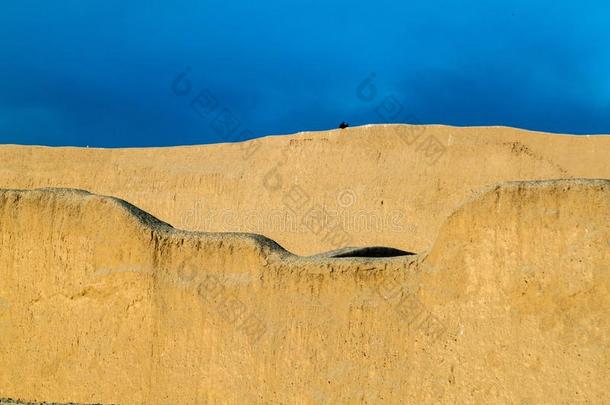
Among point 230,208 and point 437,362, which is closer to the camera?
point 437,362

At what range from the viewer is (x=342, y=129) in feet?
82.2

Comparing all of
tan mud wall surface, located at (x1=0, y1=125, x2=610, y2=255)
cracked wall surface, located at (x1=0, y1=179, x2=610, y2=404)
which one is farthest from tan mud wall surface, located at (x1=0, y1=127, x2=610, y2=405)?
tan mud wall surface, located at (x1=0, y1=125, x2=610, y2=255)

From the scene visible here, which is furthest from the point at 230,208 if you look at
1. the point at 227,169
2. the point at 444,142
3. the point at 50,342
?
the point at 50,342

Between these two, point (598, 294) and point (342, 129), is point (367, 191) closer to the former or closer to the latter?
point (342, 129)

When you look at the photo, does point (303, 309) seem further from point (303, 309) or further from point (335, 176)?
point (335, 176)

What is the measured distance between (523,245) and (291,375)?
254 cm

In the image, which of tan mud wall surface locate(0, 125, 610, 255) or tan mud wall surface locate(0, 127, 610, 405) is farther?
tan mud wall surface locate(0, 125, 610, 255)

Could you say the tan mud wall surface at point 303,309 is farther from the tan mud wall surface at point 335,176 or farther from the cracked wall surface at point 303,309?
the tan mud wall surface at point 335,176

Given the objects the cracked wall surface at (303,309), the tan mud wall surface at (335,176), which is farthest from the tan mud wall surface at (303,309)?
the tan mud wall surface at (335,176)

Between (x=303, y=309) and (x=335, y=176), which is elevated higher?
(x=335, y=176)

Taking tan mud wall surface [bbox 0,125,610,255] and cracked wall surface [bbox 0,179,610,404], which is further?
tan mud wall surface [bbox 0,125,610,255]

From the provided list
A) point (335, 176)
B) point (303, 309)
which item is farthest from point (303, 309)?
point (335, 176)

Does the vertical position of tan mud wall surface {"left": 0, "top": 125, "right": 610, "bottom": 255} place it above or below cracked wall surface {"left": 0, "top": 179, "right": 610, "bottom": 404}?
above

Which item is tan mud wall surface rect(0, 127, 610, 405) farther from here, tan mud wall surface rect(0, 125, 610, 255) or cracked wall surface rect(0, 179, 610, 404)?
tan mud wall surface rect(0, 125, 610, 255)
